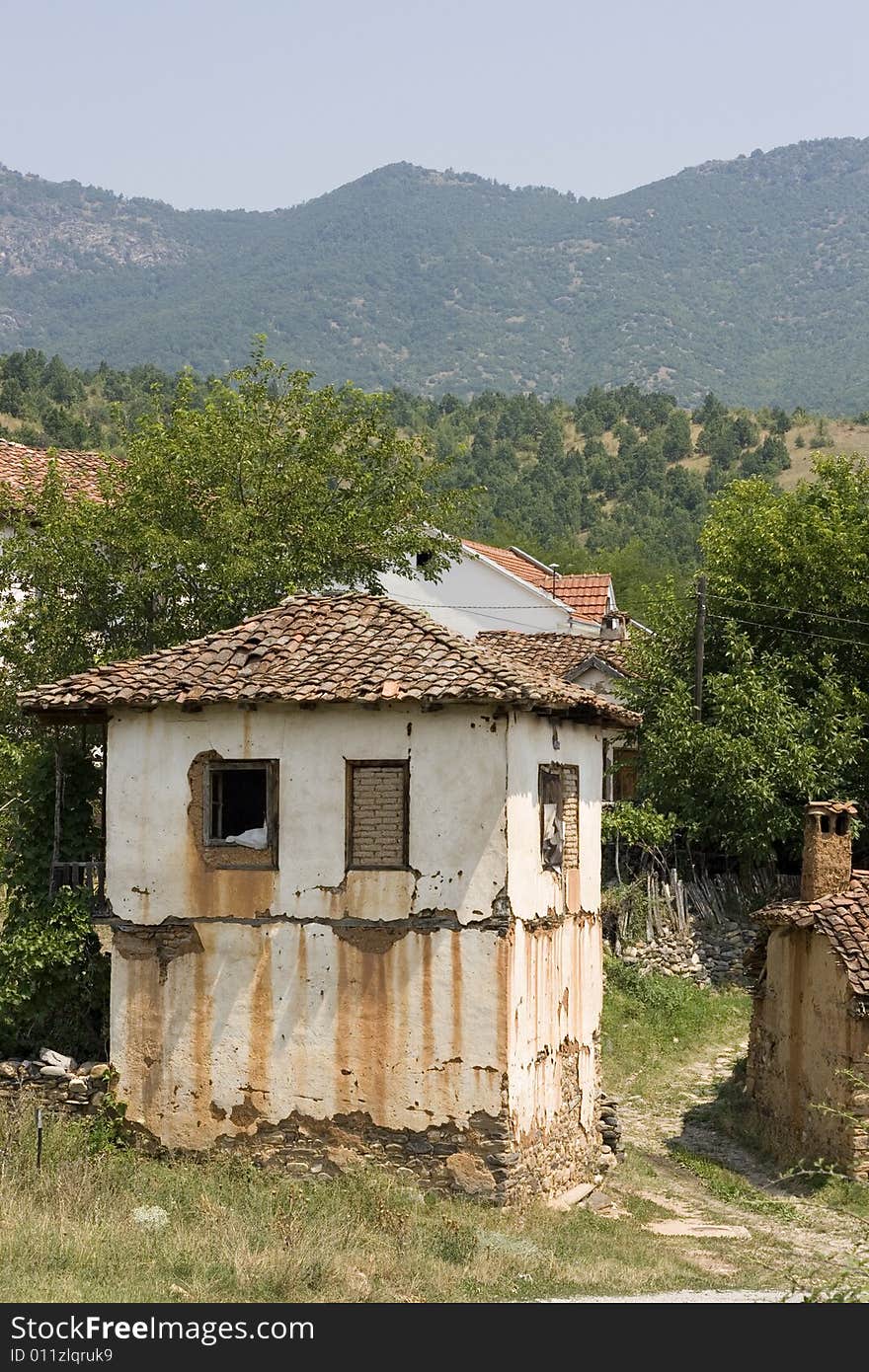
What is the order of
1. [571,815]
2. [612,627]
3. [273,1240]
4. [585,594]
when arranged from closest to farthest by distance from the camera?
[273,1240]
[571,815]
[612,627]
[585,594]

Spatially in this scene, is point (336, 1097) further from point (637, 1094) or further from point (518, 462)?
point (518, 462)

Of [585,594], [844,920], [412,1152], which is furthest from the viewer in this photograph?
[585,594]

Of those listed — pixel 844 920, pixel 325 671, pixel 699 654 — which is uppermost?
pixel 699 654

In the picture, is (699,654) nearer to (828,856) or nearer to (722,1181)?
(828,856)

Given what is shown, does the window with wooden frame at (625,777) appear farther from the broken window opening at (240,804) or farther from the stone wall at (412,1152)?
the stone wall at (412,1152)

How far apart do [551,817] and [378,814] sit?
249 centimetres

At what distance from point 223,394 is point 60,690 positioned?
1040 cm

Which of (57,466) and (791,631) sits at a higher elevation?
(57,466)

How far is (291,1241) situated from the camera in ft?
48.6

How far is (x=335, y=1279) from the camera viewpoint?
1367cm

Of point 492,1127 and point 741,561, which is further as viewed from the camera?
point 741,561

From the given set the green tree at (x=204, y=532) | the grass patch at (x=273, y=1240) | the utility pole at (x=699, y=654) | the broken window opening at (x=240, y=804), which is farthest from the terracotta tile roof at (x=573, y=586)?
the grass patch at (x=273, y=1240)

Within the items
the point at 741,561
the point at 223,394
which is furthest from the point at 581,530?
the point at 223,394

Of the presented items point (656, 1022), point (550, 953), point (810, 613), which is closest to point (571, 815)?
point (550, 953)
